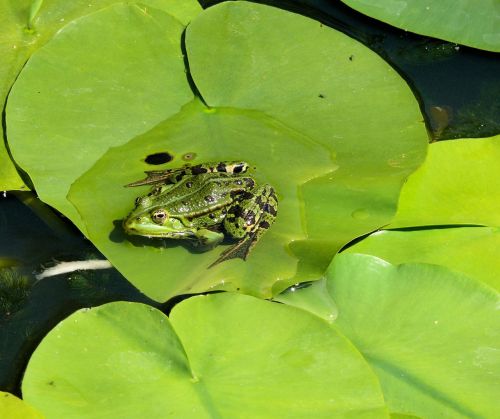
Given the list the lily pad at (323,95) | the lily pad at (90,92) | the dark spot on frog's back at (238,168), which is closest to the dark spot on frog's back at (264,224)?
the lily pad at (323,95)

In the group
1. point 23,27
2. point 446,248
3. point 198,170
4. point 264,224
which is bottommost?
point 446,248

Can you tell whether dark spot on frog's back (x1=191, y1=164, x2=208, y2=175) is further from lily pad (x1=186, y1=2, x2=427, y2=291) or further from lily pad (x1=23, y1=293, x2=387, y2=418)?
lily pad (x1=23, y1=293, x2=387, y2=418)

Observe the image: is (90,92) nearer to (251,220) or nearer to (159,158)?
(159,158)

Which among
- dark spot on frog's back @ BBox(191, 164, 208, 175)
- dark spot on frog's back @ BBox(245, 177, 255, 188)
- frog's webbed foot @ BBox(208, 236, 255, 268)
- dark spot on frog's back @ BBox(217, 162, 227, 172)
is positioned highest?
dark spot on frog's back @ BBox(217, 162, 227, 172)

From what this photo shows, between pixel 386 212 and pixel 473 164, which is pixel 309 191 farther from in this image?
pixel 473 164

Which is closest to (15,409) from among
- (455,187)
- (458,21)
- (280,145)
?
(280,145)

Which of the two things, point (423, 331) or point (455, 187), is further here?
point (455, 187)

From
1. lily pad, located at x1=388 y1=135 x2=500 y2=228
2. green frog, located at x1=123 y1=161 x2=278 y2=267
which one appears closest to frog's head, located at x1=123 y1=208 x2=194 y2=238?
green frog, located at x1=123 y1=161 x2=278 y2=267
